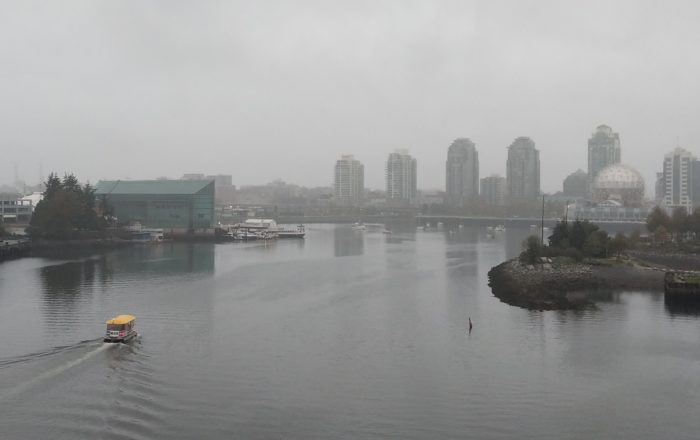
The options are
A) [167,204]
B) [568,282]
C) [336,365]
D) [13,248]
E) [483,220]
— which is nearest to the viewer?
[336,365]

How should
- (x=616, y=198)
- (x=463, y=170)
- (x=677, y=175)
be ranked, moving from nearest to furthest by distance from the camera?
(x=616, y=198) < (x=677, y=175) < (x=463, y=170)

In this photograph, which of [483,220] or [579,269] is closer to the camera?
[579,269]

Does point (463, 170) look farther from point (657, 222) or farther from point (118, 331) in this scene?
point (118, 331)

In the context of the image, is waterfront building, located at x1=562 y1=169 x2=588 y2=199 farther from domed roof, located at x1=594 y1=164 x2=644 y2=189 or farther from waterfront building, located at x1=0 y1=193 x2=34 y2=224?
waterfront building, located at x1=0 y1=193 x2=34 y2=224

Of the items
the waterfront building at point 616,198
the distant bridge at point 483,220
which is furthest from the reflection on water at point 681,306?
the distant bridge at point 483,220

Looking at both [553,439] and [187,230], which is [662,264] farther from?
[187,230]

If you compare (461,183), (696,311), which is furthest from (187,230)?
(461,183)

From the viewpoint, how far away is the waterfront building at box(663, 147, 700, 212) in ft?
258

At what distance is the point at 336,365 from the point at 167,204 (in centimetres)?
3331

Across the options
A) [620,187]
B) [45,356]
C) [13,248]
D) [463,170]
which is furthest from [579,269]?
[463,170]

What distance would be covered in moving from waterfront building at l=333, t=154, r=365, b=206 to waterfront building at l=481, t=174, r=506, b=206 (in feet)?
66.4

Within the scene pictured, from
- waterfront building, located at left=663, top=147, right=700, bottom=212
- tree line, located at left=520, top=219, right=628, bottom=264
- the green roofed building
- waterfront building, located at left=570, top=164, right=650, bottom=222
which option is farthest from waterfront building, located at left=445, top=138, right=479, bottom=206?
tree line, located at left=520, top=219, right=628, bottom=264

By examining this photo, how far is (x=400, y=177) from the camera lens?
116812 mm

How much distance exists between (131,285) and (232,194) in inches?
3839
